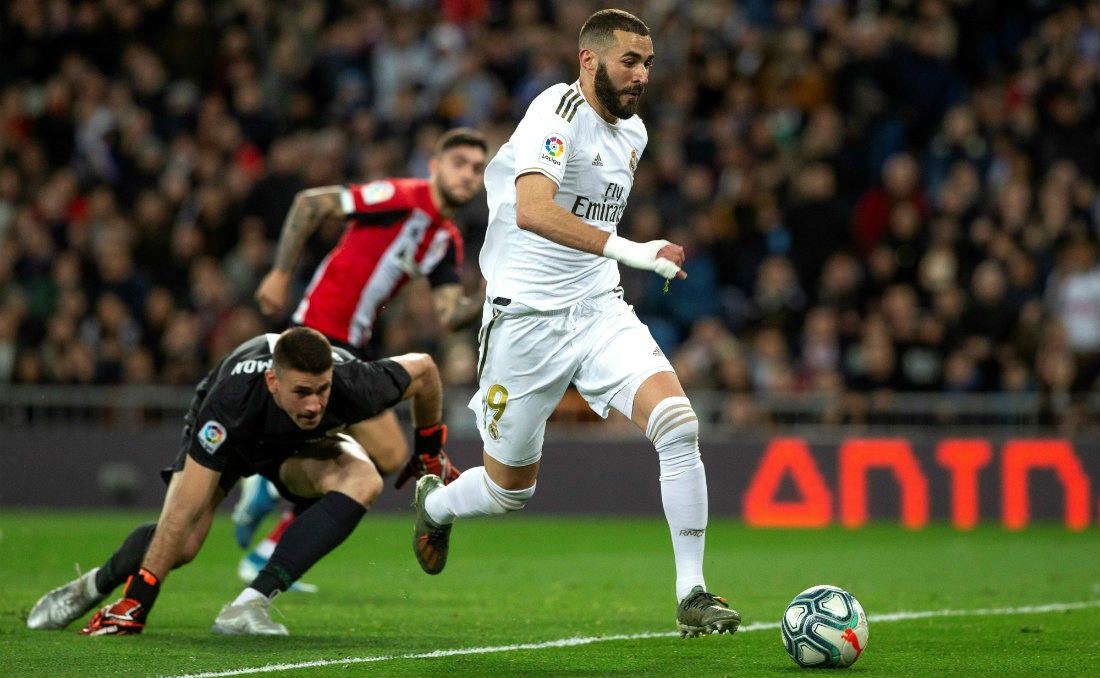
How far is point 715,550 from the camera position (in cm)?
1220

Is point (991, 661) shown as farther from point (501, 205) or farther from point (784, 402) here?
point (784, 402)

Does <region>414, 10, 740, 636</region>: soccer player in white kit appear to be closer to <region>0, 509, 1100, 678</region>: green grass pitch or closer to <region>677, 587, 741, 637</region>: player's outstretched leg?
<region>677, 587, 741, 637</region>: player's outstretched leg

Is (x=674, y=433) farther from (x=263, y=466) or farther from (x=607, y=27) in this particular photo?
(x=263, y=466)

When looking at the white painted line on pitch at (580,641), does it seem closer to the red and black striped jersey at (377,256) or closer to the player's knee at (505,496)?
the player's knee at (505,496)

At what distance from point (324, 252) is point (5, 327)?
3.44 meters

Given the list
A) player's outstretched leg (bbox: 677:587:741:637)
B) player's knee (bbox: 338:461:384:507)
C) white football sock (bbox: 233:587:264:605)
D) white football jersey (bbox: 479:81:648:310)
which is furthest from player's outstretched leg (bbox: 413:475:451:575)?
player's outstretched leg (bbox: 677:587:741:637)

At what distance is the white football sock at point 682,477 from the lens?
6402 millimetres

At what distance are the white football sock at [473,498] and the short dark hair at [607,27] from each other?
6.36 feet

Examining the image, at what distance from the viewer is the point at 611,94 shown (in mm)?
6617

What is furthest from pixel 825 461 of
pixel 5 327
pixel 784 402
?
pixel 5 327

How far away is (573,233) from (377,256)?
3368 millimetres

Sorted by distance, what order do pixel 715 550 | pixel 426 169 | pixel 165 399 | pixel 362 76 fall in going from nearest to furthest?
1. pixel 715 550
2. pixel 165 399
3. pixel 426 169
4. pixel 362 76

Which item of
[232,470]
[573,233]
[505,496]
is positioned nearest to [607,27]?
[573,233]

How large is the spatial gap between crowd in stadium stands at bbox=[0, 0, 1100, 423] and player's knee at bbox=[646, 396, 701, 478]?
865 centimetres
